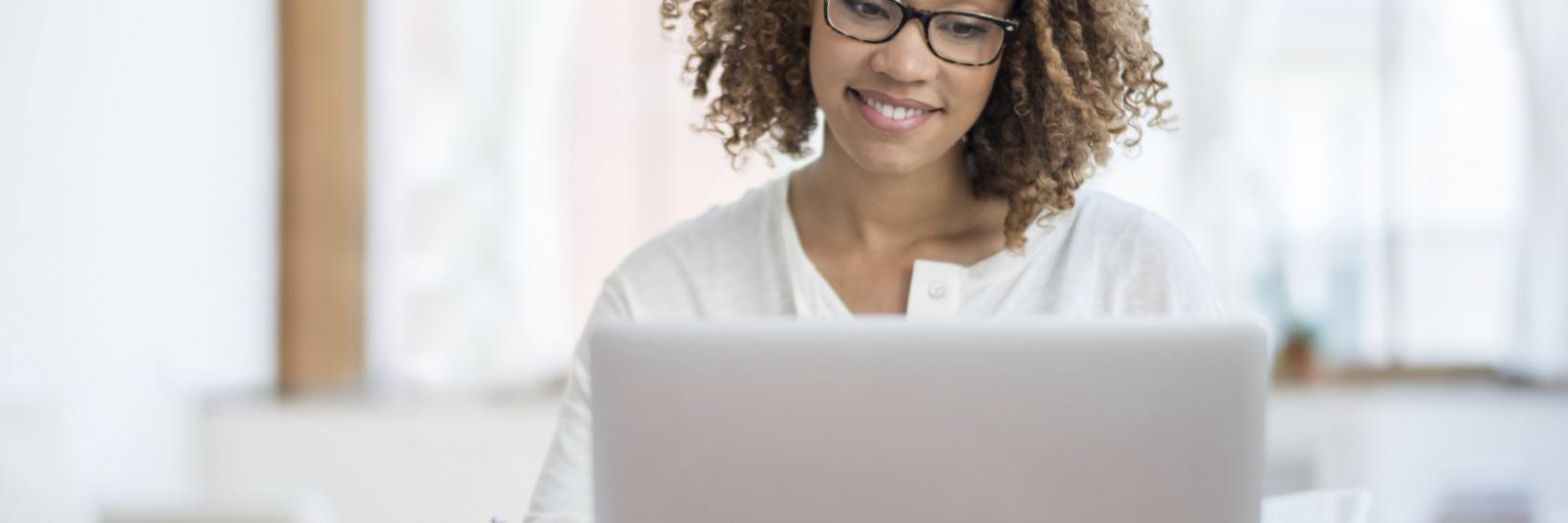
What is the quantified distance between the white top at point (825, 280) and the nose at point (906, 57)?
0.69 ft

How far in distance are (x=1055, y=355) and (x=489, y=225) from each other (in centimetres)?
265

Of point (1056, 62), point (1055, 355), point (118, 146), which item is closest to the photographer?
point (1055, 355)

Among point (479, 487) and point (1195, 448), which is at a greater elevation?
point (1195, 448)

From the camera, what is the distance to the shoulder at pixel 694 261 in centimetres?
157

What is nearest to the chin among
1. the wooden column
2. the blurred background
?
the blurred background

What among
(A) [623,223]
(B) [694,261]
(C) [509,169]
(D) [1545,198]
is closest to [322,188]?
(C) [509,169]

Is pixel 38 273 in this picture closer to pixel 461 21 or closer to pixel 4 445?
pixel 4 445

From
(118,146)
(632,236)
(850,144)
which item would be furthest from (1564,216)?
(118,146)

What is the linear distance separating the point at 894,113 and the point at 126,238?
6.69 ft

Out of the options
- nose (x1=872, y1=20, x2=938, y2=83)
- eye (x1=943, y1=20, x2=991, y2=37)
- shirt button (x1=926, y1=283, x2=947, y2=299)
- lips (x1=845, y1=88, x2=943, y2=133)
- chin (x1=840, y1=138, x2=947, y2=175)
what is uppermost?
eye (x1=943, y1=20, x2=991, y2=37)

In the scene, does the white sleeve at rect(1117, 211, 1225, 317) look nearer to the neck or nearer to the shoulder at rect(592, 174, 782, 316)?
the neck

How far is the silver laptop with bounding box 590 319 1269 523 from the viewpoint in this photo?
83 centimetres

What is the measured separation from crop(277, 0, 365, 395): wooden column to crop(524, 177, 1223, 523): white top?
1.98 metres

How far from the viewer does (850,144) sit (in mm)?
1507
